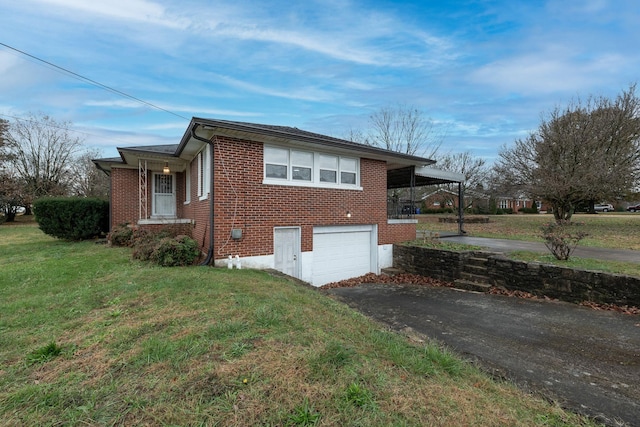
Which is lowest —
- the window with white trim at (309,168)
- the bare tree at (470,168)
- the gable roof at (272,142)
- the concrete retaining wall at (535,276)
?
the concrete retaining wall at (535,276)

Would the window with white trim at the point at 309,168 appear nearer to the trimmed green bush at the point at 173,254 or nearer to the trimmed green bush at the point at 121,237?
the trimmed green bush at the point at 173,254

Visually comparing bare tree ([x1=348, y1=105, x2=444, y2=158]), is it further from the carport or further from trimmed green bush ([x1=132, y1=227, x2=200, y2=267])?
trimmed green bush ([x1=132, y1=227, x2=200, y2=267])

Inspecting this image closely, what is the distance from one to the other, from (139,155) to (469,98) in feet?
80.0

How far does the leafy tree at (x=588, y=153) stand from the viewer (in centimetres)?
1703

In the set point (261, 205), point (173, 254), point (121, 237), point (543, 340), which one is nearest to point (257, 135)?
point (261, 205)

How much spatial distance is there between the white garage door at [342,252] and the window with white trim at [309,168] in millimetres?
1571

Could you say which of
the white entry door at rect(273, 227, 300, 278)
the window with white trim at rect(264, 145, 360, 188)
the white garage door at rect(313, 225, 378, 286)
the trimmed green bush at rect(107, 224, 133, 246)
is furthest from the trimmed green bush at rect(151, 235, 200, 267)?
the trimmed green bush at rect(107, 224, 133, 246)

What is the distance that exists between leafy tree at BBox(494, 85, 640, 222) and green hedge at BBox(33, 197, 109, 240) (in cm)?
2352

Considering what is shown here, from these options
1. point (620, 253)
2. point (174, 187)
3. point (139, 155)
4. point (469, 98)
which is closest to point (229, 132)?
point (139, 155)

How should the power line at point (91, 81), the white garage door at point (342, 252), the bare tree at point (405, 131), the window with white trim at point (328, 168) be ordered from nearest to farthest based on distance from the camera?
the power line at point (91, 81), the window with white trim at point (328, 168), the white garage door at point (342, 252), the bare tree at point (405, 131)

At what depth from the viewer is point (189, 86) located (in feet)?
47.3

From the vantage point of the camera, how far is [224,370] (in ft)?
8.27

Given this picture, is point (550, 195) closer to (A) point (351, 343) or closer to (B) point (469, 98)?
(B) point (469, 98)

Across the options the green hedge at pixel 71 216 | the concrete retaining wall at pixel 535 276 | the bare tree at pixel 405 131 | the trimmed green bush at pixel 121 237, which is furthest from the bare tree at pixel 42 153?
the concrete retaining wall at pixel 535 276
